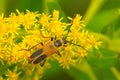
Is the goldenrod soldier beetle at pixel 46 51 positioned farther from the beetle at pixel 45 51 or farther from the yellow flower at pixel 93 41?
the yellow flower at pixel 93 41

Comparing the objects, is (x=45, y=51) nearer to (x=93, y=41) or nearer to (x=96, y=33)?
(x=93, y=41)

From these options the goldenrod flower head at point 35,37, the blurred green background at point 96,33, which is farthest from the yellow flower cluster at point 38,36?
the blurred green background at point 96,33

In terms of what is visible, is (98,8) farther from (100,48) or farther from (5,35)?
(5,35)

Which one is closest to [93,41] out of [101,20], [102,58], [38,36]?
[102,58]

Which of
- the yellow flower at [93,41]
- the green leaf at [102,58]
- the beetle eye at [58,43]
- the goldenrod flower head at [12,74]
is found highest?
the beetle eye at [58,43]

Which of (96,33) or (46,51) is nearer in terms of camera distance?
(46,51)

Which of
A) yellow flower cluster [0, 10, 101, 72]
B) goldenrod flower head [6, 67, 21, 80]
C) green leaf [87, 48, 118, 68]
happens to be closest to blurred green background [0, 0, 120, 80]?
green leaf [87, 48, 118, 68]

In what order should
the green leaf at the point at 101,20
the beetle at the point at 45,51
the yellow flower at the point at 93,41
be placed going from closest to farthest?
the beetle at the point at 45,51 < the yellow flower at the point at 93,41 < the green leaf at the point at 101,20
